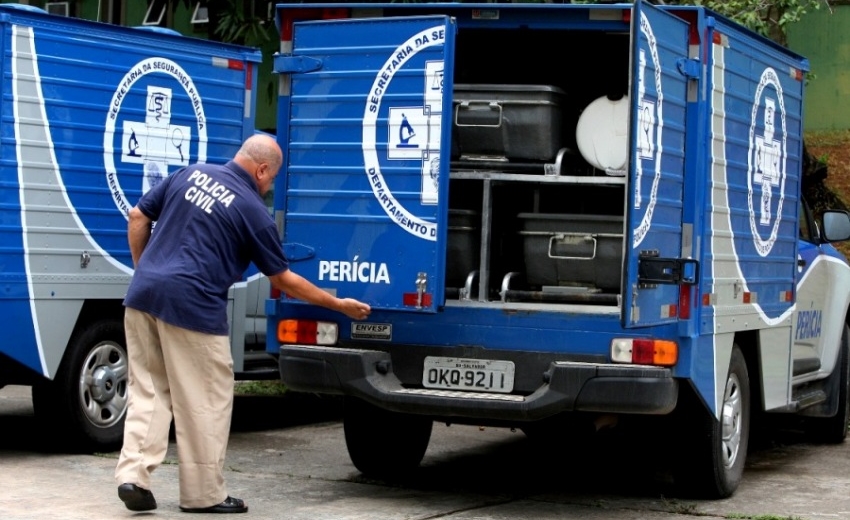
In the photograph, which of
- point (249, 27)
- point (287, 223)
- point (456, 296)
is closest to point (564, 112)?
point (456, 296)

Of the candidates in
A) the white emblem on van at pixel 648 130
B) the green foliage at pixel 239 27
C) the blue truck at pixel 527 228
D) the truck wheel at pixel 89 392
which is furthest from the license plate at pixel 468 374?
the green foliage at pixel 239 27

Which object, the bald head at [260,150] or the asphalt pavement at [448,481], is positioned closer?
the bald head at [260,150]

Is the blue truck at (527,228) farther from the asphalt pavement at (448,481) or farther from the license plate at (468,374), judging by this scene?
the asphalt pavement at (448,481)

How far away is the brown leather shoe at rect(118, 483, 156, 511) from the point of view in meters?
6.81

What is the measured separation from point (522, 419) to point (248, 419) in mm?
4432

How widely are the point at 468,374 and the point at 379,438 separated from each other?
1111mm

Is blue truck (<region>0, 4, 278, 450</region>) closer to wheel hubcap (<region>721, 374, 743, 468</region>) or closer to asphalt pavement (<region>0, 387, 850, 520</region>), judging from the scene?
asphalt pavement (<region>0, 387, 850, 520</region>)

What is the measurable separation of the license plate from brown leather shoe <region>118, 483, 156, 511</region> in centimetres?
150

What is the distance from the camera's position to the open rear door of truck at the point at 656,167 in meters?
6.86

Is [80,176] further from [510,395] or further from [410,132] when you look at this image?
[510,395]

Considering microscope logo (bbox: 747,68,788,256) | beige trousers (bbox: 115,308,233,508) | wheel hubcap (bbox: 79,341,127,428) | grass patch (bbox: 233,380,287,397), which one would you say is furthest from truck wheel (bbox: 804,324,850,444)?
beige trousers (bbox: 115,308,233,508)

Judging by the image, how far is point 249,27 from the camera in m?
14.8

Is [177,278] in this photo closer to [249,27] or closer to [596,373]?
[596,373]

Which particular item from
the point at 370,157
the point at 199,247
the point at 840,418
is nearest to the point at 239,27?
the point at 840,418
